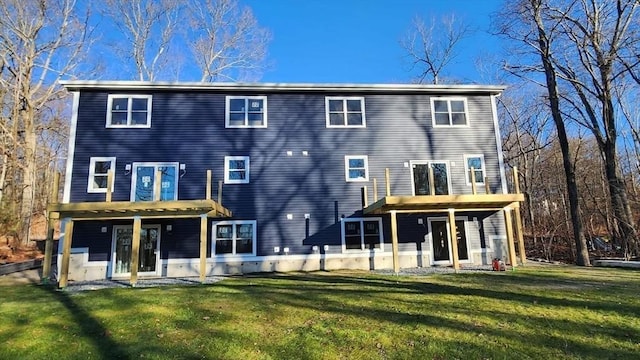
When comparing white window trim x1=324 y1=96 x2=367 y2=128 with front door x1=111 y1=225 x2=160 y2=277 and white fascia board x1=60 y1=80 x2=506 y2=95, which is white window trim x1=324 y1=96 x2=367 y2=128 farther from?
front door x1=111 y1=225 x2=160 y2=277

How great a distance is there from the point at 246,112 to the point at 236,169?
233 cm

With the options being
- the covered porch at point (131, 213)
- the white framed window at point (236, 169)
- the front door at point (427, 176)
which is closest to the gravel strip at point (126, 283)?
the covered porch at point (131, 213)

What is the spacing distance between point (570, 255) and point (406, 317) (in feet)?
53.7

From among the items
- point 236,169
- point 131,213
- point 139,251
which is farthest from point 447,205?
point 139,251

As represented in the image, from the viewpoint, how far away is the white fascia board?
1405cm

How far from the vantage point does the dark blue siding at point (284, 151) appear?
45.6 ft

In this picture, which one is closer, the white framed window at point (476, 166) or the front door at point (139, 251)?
the front door at point (139, 251)

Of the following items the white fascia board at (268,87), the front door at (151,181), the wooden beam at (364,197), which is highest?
the white fascia board at (268,87)

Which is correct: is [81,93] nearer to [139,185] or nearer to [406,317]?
[139,185]

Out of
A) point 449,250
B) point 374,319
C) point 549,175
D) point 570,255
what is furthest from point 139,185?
point 549,175

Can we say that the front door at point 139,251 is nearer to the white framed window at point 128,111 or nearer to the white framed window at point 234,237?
the white framed window at point 234,237

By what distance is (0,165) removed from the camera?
71.4 feet

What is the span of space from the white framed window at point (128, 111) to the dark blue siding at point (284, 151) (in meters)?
0.22

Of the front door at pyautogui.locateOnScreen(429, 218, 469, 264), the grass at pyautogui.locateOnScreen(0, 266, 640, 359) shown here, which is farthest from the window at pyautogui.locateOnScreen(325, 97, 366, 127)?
the grass at pyautogui.locateOnScreen(0, 266, 640, 359)
